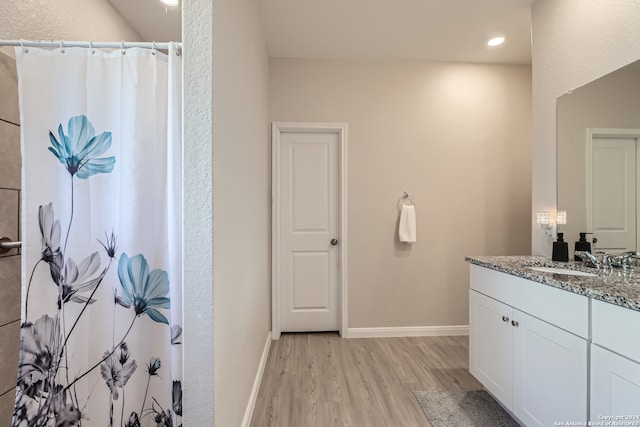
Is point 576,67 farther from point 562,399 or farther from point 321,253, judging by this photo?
point 321,253

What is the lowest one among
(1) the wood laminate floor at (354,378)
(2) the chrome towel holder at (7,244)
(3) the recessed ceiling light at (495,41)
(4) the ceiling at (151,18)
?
(1) the wood laminate floor at (354,378)

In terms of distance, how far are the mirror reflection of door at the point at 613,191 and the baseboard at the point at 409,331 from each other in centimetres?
154

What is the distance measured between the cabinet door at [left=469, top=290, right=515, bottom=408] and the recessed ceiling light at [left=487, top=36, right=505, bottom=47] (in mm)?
2226

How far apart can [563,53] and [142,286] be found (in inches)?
109

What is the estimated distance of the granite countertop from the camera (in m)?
1.04

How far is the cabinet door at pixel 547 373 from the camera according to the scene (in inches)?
46.0

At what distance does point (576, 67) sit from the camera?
1767mm

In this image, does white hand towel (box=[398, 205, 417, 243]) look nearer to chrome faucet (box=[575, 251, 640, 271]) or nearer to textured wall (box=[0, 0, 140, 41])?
chrome faucet (box=[575, 251, 640, 271])

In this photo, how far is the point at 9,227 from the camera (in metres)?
1.12

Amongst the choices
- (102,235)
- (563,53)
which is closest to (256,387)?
(102,235)

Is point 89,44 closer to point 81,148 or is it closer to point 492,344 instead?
point 81,148

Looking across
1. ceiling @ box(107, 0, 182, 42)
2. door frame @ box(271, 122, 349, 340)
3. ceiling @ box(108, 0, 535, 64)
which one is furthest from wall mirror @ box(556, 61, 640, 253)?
ceiling @ box(107, 0, 182, 42)

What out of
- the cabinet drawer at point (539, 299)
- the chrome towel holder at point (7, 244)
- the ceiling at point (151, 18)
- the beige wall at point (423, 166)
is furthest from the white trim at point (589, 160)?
the chrome towel holder at point (7, 244)

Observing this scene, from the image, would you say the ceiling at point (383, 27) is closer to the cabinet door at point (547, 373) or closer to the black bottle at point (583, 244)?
the black bottle at point (583, 244)
